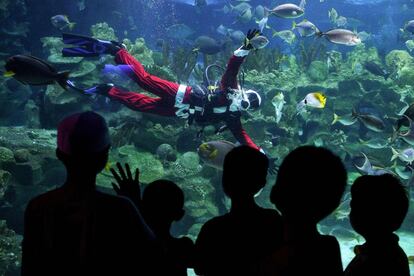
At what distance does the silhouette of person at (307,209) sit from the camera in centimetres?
138

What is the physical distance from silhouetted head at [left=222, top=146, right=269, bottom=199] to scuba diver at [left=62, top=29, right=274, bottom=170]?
359 cm

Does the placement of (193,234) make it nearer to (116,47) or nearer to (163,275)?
(116,47)

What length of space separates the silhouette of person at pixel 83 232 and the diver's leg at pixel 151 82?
5081 millimetres

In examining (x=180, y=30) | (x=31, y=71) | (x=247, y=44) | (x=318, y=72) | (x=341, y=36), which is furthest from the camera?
(x=180, y=30)

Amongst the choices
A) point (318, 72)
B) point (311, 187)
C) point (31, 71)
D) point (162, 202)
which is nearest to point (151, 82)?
point (31, 71)

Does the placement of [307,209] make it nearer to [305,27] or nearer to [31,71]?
[31,71]

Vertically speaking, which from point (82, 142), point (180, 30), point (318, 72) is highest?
point (82, 142)

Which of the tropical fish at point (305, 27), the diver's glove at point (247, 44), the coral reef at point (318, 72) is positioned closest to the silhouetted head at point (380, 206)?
the diver's glove at point (247, 44)

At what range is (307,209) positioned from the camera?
143 cm

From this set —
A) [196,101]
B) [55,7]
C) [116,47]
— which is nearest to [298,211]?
[196,101]


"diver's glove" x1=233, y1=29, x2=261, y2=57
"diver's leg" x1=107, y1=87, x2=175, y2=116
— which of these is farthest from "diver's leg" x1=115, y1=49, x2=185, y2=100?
"diver's glove" x1=233, y1=29, x2=261, y2=57

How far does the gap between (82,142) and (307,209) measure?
0.98 meters

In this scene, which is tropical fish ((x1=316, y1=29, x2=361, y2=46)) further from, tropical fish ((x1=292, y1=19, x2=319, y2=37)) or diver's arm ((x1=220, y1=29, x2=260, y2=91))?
diver's arm ((x1=220, y1=29, x2=260, y2=91))

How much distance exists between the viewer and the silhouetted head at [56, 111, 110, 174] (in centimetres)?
148
